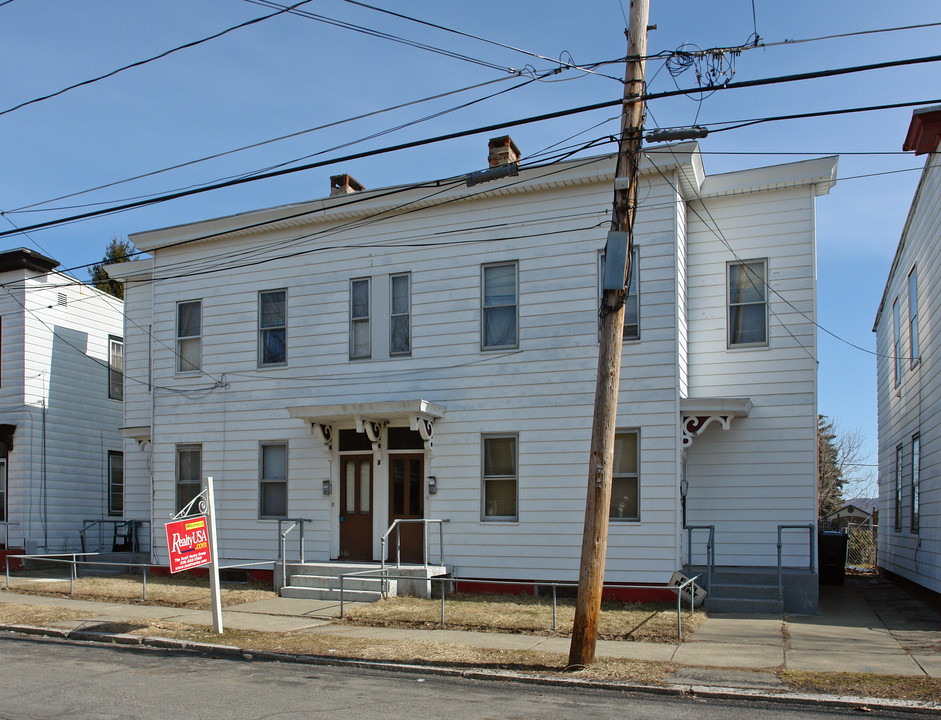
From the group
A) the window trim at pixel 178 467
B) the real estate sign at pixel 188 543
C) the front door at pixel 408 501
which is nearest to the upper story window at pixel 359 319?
the front door at pixel 408 501

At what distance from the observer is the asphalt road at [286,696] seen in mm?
8172

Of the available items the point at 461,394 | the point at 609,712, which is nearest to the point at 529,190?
the point at 461,394

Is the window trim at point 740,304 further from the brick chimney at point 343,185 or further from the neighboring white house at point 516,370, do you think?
the brick chimney at point 343,185

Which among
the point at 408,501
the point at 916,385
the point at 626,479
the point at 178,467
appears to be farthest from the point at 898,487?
the point at 178,467

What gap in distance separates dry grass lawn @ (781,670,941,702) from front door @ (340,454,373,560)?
9.75m

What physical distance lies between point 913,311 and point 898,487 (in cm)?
508

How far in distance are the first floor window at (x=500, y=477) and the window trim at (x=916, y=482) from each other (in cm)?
792

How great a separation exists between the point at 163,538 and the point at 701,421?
11930 millimetres

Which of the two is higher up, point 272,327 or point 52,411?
point 272,327

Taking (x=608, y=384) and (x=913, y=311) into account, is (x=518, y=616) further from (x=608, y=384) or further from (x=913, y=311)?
(x=913, y=311)

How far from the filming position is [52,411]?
2281 centimetres

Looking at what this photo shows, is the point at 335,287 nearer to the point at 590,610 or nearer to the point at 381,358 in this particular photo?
the point at 381,358

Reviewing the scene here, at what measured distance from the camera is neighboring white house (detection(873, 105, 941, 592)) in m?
14.8

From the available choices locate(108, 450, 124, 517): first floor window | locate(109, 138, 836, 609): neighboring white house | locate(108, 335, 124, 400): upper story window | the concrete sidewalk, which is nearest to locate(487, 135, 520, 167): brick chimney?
locate(109, 138, 836, 609): neighboring white house
